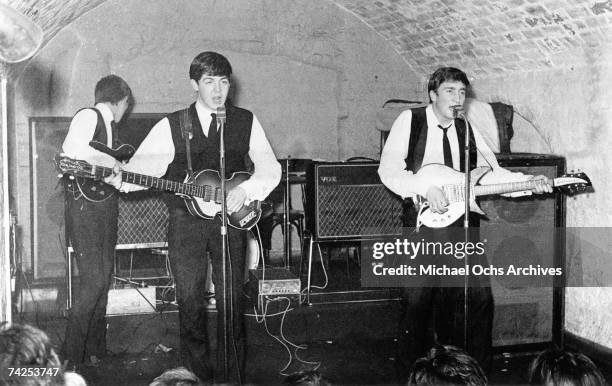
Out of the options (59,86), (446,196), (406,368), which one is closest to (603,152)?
(446,196)

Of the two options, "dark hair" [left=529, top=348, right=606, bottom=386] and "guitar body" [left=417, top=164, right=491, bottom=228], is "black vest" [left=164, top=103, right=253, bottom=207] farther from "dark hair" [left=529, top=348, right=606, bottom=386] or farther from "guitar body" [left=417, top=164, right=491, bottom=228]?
"dark hair" [left=529, top=348, right=606, bottom=386]

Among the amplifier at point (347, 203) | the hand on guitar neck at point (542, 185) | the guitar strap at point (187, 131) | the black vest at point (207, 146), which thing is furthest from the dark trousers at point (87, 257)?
the hand on guitar neck at point (542, 185)

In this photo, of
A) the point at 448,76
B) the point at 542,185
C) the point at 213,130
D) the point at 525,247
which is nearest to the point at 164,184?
the point at 213,130

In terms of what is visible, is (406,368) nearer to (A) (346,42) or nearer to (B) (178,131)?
(B) (178,131)

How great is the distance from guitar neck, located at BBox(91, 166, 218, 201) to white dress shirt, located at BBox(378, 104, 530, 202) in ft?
3.61

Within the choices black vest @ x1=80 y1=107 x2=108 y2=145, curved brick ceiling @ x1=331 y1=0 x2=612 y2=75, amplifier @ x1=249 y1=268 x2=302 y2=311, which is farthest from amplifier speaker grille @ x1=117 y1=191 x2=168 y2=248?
curved brick ceiling @ x1=331 y1=0 x2=612 y2=75

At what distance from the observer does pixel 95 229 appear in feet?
16.2

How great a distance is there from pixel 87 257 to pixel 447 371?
331cm

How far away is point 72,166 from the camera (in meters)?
4.31

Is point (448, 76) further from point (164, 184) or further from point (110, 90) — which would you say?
point (110, 90)

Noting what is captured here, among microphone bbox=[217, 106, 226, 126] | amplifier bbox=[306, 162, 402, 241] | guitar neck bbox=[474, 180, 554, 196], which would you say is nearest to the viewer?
microphone bbox=[217, 106, 226, 126]

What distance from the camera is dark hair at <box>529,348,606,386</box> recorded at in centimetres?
225

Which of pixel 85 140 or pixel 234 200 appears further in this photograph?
pixel 85 140

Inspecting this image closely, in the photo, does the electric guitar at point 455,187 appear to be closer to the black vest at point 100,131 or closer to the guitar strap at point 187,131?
the guitar strap at point 187,131
